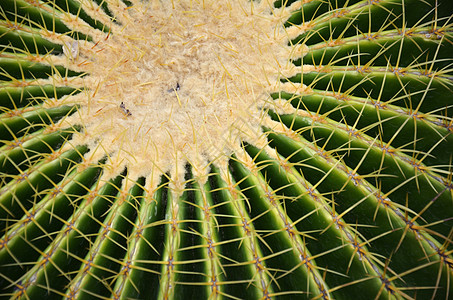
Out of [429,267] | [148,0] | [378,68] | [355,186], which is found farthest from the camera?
[148,0]

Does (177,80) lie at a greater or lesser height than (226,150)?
greater

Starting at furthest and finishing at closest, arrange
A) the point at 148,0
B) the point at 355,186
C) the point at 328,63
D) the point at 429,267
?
the point at 148,0
the point at 328,63
the point at 355,186
the point at 429,267

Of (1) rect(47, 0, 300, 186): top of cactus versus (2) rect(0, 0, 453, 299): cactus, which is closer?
(2) rect(0, 0, 453, 299): cactus

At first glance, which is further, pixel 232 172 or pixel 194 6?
pixel 194 6

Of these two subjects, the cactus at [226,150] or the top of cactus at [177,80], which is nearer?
the cactus at [226,150]

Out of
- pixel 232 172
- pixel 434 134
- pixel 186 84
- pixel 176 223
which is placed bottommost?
pixel 176 223

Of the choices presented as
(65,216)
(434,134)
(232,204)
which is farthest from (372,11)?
(65,216)

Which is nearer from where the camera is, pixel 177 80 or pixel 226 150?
pixel 226 150

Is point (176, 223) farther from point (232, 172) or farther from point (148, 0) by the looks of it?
point (148, 0)
